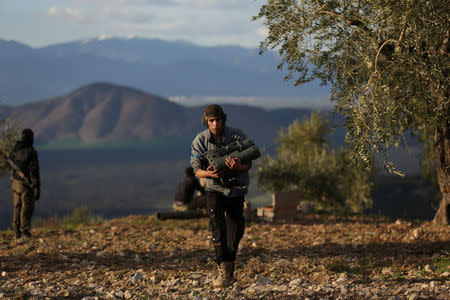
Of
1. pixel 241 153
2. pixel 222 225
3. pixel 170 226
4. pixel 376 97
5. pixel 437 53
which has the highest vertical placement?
pixel 437 53

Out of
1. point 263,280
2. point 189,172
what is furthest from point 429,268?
point 189,172

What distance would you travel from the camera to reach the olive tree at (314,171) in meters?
30.2

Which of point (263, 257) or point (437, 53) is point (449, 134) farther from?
point (263, 257)

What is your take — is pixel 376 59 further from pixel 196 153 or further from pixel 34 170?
pixel 34 170

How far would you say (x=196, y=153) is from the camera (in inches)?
335

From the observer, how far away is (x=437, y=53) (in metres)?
11.4

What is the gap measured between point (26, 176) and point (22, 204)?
2.74 ft

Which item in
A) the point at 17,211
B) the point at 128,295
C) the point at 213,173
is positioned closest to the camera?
the point at 213,173

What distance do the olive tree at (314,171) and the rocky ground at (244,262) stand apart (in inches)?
474

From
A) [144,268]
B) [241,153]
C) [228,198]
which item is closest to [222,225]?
[228,198]

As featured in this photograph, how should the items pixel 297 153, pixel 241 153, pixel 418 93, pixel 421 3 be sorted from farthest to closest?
pixel 297 153
pixel 418 93
pixel 421 3
pixel 241 153

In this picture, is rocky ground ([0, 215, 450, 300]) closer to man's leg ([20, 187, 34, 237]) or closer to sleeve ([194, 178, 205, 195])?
man's leg ([20, 187, 34, 237])

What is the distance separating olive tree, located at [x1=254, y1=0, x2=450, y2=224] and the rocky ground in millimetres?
2271

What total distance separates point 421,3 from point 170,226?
416 inches
